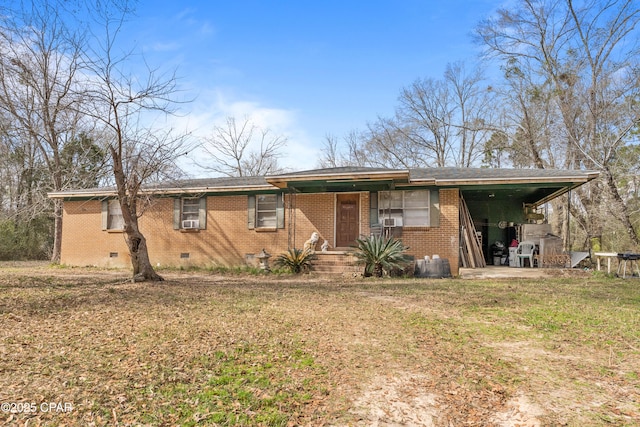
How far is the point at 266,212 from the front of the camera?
44.0 feet

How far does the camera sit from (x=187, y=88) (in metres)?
9.13

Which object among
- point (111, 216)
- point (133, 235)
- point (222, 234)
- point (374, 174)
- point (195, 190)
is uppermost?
point (374, 174)

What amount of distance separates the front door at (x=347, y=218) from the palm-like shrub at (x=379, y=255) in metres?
1.79

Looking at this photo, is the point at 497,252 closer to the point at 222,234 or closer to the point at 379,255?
the point at 379,255

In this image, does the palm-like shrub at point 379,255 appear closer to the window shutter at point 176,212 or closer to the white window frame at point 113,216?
the window shutter at point 176,212

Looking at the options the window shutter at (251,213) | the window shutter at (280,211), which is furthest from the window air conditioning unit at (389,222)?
the window shutter at (251,213)

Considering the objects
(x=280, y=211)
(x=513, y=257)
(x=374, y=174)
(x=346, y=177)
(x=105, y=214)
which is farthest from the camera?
(x=105, y=214)

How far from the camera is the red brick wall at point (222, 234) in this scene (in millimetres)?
12008

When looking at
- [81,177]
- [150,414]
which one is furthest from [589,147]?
[81,177]

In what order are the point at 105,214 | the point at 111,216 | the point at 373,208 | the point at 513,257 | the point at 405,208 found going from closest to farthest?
the point at 405,208 < the point at 373,208 < the point at 513,257 < the point at 105,214 < the point at 111,216

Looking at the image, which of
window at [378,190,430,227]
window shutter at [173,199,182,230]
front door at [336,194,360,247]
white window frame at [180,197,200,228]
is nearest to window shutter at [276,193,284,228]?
front door at [336,194,360,247]

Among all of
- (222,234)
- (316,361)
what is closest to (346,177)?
(222,234)

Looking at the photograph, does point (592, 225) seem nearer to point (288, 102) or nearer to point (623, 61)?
point (623, 61)

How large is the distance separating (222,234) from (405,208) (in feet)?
20.0
